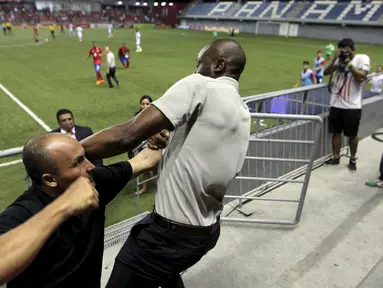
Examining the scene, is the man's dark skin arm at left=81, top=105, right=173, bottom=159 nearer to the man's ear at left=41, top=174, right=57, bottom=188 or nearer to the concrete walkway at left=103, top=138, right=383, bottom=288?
the man's ear at left=41, top=174, right=57, bottom=188

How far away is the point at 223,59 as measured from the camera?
1932mm

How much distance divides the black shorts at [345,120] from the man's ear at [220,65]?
480 centimetres

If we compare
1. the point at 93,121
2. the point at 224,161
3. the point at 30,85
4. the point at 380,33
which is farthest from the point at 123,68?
the point at 380,33

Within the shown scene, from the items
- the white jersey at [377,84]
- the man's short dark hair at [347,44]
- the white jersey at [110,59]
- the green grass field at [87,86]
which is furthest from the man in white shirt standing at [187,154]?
the white jersey at [110,59]

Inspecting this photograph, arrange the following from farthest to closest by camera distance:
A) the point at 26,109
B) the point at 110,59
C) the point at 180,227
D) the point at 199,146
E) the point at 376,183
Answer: the point at 110,59 → the point at 26,109 → the point at 376,183 → the point at 180,227 → the point at 199,146

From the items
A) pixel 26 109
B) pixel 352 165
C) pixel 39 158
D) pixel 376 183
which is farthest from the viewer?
pixel 26 109

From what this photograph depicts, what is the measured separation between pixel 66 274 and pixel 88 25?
206 ft

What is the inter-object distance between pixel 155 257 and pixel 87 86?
1418cm

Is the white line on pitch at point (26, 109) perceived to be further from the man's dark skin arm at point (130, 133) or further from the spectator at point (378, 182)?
the man's dark skin arm at point (130, 133)

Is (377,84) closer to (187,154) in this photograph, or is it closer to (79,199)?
(187,154)

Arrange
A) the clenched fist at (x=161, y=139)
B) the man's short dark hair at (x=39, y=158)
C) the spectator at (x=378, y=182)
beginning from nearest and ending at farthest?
the man's short dark hair at (x=39, y=158) < the clenched fist at (x=161, y=139) < the spectator at (x=378, y=182)

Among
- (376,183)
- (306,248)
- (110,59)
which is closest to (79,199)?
(306,248)

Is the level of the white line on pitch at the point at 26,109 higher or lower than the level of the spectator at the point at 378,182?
lower

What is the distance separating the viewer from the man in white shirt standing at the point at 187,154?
1.75 meters
